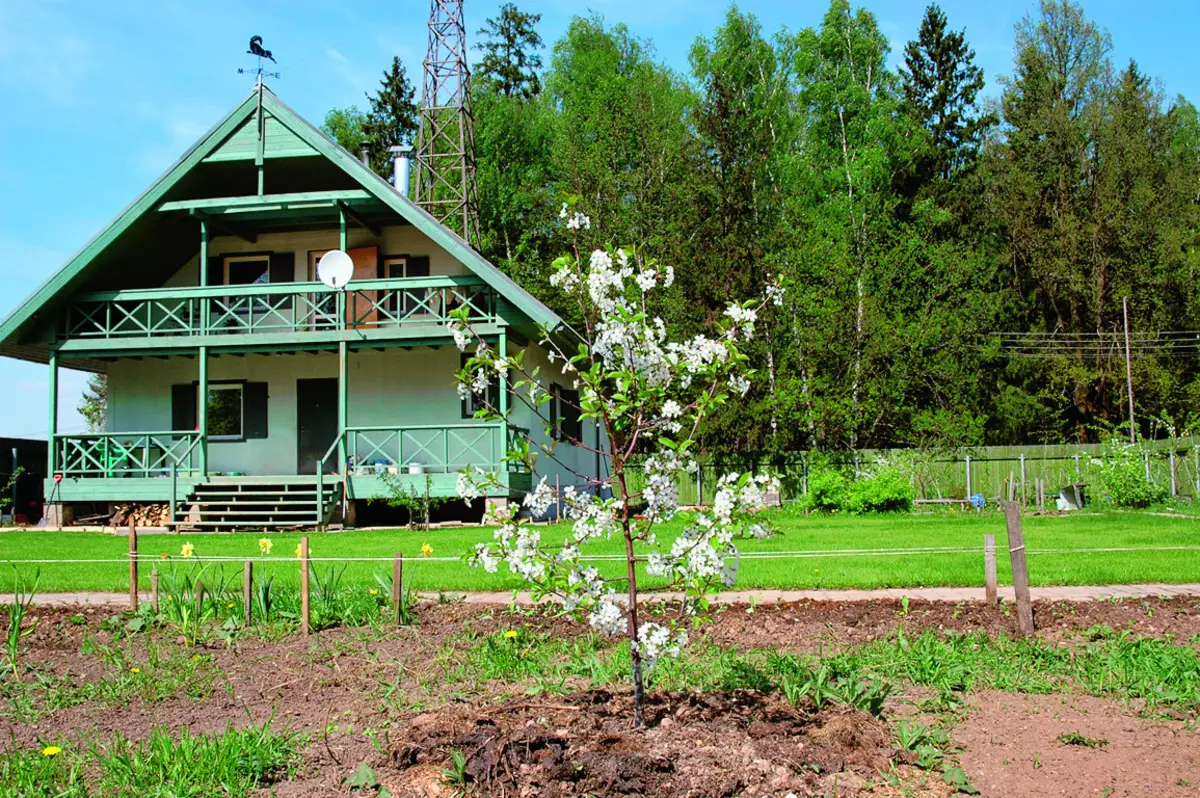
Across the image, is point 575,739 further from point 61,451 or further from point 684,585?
point 61,451

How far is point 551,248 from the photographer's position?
37.1 m

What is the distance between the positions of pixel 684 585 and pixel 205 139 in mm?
18260

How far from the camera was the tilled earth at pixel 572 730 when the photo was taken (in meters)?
4.42

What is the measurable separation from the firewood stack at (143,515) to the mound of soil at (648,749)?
1699cm

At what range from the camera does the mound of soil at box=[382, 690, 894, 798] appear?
170 inches

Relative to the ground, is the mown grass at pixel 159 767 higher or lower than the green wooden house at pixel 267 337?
lower

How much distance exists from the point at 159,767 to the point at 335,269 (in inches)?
610

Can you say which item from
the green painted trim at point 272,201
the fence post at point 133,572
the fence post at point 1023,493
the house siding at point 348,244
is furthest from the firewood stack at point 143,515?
the fence post at point 1023,493

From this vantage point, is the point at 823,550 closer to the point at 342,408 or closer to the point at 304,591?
the point at 304,591

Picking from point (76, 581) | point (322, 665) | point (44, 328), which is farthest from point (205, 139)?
point (322, 665)

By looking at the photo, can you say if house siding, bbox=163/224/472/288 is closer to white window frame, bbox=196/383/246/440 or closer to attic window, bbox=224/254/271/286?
attic window, bbox=224/254/271/286

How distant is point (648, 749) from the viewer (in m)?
4.59

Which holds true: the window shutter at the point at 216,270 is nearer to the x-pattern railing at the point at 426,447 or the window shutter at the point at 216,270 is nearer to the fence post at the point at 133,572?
the x-pattern railing at the point at 426,447

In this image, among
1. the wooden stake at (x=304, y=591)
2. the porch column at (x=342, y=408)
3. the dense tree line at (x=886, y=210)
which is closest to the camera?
the wooden stake at (x=304, y=591)
